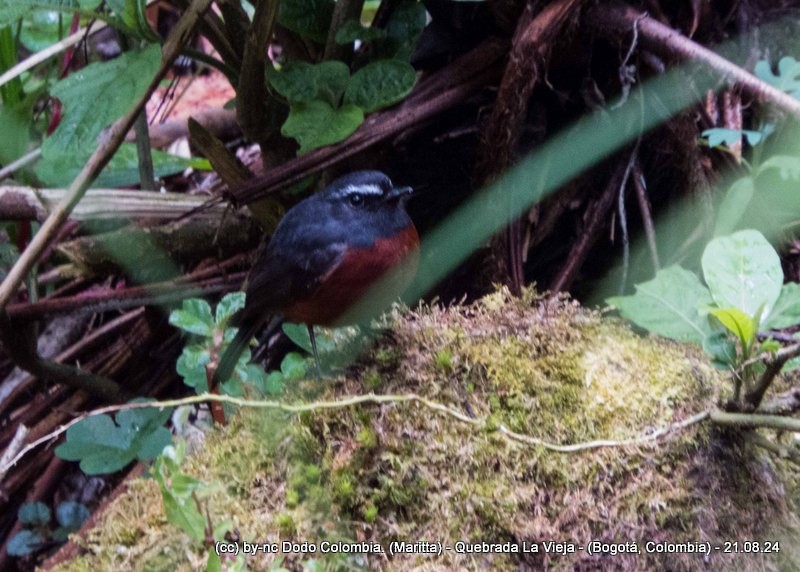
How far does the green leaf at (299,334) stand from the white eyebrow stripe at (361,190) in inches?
18.6

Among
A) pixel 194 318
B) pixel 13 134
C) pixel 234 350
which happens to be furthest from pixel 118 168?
pixel 194 318

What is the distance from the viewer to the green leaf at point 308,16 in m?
2.42

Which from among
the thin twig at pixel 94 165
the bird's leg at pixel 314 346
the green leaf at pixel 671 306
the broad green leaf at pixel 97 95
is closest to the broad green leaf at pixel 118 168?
the thin twig at pixel 94 165

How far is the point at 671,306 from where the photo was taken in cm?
180

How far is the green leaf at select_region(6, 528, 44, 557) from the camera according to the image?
2.62 m

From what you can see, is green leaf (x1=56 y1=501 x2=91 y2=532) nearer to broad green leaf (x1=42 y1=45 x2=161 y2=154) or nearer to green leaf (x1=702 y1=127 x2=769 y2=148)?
broad green leaf (x1=42 y1=45 x2=161 y2=154)

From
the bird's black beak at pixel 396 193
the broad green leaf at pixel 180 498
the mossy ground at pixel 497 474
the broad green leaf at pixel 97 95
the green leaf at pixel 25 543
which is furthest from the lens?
the green leaf at pixel 25 543

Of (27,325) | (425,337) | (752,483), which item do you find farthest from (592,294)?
(27,325)

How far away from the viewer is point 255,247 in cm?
293

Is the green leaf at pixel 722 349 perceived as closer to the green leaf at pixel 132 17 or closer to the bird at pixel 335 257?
the bird at pixel 335 257

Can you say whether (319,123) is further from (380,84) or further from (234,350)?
(234,350)

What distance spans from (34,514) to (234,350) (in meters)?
0.99

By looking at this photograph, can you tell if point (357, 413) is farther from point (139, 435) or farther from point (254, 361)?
point (254, 361)

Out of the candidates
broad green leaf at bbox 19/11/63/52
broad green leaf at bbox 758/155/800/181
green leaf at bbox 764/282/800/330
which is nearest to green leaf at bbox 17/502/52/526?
broad green leaf at bbox 19/11/63/52
